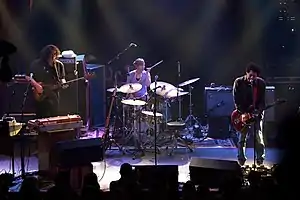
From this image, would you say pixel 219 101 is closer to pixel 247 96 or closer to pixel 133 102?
pixel 133 102

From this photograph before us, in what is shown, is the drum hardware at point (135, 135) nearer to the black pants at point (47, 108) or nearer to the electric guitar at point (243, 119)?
the black pants at point (47, 108)

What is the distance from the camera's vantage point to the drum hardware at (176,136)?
11.6 m

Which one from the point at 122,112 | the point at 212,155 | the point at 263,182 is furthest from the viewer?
the point at 122,112

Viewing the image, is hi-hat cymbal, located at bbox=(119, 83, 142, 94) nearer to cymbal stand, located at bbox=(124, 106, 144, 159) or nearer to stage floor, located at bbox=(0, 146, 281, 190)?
cymbal stand, located at bbox=(124, 106, 144, 159)

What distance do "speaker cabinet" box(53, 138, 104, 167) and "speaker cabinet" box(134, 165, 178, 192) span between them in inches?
65.5

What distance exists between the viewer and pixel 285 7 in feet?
44.4

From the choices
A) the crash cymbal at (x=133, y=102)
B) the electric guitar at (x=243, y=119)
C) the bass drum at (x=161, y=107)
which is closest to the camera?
the electric guitar at (x=243, y=119)

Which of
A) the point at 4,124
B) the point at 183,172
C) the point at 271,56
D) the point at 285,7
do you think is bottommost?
the point at 183,172

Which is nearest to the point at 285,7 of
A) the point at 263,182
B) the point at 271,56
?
the point at 271,56

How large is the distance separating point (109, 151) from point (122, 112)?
3.00 feet

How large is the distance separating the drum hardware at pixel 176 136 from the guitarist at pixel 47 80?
2.46m

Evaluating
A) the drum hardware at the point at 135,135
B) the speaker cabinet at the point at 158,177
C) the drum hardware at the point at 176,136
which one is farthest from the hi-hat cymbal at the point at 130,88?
the speaker cabinet at the point at 158,177

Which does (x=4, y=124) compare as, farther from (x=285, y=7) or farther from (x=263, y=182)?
(x=285, y=7)

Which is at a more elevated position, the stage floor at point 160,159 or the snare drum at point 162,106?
the snare drum at point 162,106
